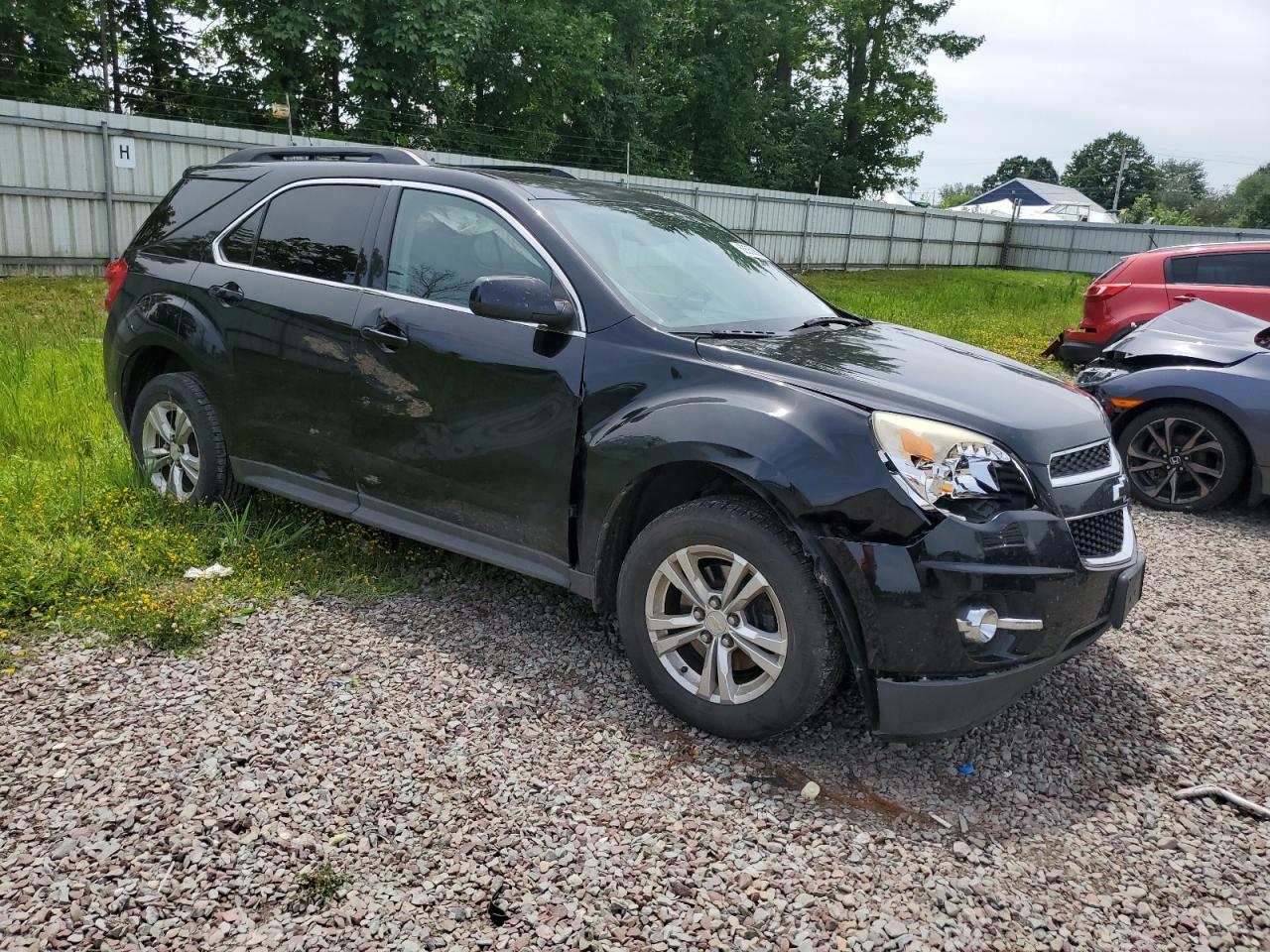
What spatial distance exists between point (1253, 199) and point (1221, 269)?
99.6 meters

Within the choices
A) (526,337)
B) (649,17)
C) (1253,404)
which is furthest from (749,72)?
(526,337)

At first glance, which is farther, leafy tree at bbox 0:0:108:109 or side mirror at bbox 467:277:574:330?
leafy tree at bbox 0:0:108:109

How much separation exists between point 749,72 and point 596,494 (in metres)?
38.2

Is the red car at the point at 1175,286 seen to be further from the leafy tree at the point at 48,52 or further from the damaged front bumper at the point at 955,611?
the leafy tree at the point at 48,52

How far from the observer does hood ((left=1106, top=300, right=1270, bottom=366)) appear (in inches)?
254

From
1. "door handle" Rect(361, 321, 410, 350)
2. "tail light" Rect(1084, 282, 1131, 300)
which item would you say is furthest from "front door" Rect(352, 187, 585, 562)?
"tail light" Rect(1084, 282, 1131, 300)

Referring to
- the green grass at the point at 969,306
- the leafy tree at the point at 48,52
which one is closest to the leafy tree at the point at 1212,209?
the green grass at the point at 969,306

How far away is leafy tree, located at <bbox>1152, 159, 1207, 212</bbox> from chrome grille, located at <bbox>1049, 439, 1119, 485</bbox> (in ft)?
377

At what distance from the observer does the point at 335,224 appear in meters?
4.36

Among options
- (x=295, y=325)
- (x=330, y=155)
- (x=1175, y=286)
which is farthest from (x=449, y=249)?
(x=1175, y=286)

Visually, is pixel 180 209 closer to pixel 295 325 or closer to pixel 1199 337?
pixel 295 325

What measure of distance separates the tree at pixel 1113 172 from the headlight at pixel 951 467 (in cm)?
11907

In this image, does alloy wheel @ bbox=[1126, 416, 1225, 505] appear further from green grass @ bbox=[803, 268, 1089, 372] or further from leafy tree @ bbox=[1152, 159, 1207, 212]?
leafy tree @ bbox=[1152, 159, 1207, 212]

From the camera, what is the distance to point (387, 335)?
13.1 feet
